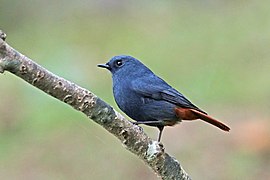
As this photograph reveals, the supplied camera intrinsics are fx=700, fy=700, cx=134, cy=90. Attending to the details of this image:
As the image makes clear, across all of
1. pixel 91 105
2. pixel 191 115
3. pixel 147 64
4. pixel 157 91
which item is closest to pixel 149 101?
pixel 157 91

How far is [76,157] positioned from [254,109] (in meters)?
2.26

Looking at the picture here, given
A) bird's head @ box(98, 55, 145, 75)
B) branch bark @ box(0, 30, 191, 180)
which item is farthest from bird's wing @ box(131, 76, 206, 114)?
branch bark @ box(0, 30, 191, 180)

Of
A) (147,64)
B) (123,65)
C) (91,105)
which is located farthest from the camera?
(147,64)

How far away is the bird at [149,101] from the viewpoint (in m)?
3.45

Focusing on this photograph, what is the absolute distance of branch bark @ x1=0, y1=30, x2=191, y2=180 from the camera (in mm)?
2594

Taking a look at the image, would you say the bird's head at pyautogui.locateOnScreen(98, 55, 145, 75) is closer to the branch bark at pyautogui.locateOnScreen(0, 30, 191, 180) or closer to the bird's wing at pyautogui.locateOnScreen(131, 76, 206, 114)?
the bird's wing at pyautogui.locateOnScreen(131, 76, 206, 114)

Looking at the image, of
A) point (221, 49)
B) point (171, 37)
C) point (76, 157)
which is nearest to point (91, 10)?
point (171, 37)

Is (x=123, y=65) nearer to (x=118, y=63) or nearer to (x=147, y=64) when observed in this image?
(x=118, y=63)

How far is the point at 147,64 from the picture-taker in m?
9.91

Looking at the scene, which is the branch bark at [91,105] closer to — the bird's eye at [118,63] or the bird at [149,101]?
the bird at [149,101]

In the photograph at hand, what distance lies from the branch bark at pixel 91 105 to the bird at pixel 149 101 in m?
0.30

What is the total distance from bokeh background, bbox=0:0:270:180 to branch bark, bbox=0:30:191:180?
140 inches

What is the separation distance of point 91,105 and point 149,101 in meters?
0.80

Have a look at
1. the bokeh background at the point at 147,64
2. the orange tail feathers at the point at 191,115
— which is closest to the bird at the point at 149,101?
the orange tail feathers at the point at 191,115
